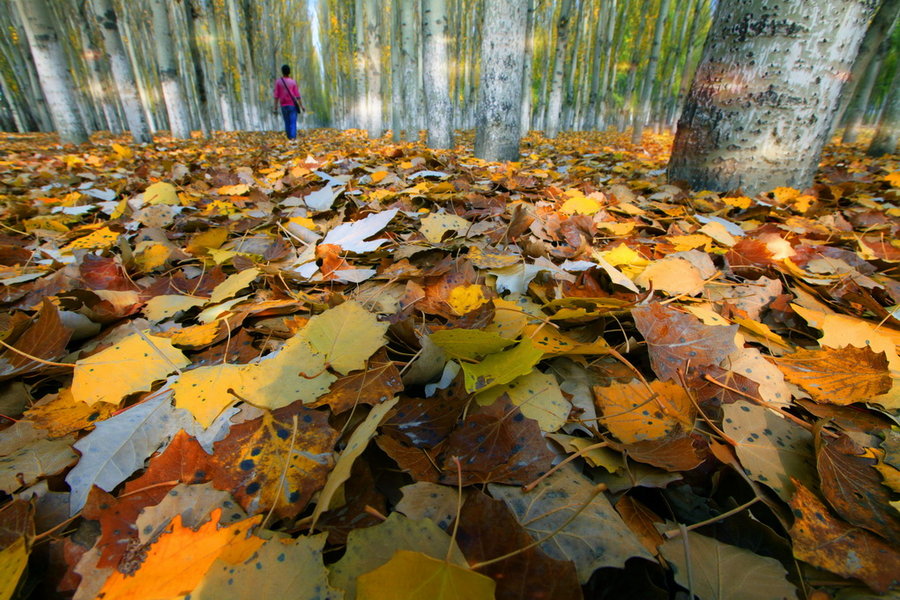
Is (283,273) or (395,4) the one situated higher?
(395,4)

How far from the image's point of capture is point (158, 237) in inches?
64.2

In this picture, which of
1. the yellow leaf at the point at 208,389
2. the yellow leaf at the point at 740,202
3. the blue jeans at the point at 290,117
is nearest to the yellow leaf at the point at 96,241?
the yellow leaf at the point at 208,389

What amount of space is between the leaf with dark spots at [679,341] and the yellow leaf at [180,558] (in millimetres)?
749

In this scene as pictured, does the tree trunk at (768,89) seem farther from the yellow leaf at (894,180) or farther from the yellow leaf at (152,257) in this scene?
the yellow leaf at (152,257)

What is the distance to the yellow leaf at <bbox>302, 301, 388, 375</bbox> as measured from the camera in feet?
2.58

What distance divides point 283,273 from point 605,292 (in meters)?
0.95

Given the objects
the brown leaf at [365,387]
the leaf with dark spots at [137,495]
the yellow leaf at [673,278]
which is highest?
the yellow leaf at [673,278]

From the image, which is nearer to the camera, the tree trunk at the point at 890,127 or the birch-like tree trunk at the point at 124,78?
the tree trunk at the point at 890,127

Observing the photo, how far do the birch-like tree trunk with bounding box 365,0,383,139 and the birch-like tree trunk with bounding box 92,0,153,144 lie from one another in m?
4.32

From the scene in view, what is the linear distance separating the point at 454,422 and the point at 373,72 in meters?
10.0

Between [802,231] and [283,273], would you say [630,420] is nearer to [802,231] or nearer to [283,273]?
[283,273]

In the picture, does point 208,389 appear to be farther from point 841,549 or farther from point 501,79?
point 501,79

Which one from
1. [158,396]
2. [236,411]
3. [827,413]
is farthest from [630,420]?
[158,396]

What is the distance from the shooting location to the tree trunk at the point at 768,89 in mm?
1894
